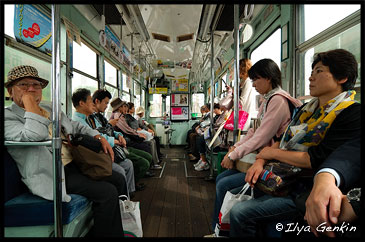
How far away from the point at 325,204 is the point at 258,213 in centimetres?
38

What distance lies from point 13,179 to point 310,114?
6.22 ft

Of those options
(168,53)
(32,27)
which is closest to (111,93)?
(168,53)

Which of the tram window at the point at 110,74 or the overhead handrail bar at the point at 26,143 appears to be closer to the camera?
the overhead handrail bar at the point at 26,143

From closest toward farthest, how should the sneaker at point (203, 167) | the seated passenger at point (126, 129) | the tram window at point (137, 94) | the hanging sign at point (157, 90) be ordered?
the seated passenger at point (126, 129) → the sneaker at point (203, 167) → the tram window at point (137, 94) → the hanging sign at point (157, 90)

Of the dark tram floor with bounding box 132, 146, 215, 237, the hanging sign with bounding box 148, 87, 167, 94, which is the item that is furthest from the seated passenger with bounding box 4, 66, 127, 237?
the hanging sign with bounding box 148, 87, 167, 94

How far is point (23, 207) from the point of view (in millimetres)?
1105

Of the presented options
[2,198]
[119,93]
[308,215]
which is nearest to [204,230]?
[308,215]

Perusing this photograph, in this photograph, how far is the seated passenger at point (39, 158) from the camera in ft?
3.66

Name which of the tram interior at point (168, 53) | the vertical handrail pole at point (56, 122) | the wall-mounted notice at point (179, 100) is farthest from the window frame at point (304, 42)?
the wall-mounted notice at point (179, 100)

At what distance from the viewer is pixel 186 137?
681cm

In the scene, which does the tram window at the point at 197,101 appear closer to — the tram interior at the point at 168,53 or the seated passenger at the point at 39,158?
the tram interior at the point at 168,53

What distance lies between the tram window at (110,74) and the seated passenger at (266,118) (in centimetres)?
348

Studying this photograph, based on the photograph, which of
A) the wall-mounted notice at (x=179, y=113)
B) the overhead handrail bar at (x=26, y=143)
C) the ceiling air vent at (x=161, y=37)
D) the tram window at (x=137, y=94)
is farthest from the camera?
the wall-mounted notice at (x=179, y=113)

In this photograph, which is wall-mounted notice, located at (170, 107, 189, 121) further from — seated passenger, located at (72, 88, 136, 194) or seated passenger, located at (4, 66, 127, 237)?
seated passenger, located at (4, 66, 127, 237)
